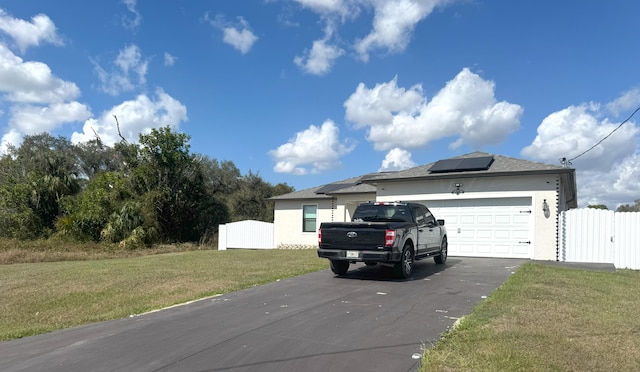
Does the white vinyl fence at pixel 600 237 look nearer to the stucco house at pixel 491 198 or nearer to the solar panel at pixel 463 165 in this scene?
the stucco house at pixel 491 198

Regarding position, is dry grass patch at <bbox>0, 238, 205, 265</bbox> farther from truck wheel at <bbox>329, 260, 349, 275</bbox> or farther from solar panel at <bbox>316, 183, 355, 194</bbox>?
→ truck wheel at <bbox>329, 260, 349, 275</bbox>

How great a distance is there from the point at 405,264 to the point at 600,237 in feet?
26.9

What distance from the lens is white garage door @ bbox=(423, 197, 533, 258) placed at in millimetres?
15648

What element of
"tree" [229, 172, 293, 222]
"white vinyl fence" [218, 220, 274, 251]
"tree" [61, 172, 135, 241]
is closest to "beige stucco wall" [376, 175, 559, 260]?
"white vinyl fence" [218, 220, 274, 251]

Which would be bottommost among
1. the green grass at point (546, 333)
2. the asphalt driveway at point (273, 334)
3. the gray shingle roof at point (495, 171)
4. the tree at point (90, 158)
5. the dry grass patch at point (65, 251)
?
the dry grass patch at point (65, 251)

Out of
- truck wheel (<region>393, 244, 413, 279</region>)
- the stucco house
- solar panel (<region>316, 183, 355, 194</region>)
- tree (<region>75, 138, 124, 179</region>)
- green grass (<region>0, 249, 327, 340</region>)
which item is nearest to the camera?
green grass (<region>0, 249, 327, 340</region>)

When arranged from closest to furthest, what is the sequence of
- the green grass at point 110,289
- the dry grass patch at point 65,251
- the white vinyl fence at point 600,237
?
the green grass at point 110,289 → the white vinyl fence at point 600,237 → the dry grass patch at point 65,251

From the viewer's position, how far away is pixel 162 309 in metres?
7.87

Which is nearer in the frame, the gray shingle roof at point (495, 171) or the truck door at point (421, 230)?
the truck door at point (421, 230)

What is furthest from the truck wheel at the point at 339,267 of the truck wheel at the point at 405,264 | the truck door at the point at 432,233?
the truck door at the point at 432,233

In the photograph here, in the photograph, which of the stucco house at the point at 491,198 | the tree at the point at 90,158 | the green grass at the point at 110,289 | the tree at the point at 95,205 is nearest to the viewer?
the green grass at the point at 110,289

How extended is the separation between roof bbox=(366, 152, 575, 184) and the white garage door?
99 centimetres

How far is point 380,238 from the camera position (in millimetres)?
9906

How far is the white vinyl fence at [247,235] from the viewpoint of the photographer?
87.1 ft
